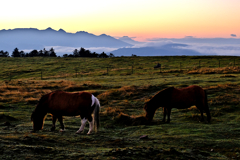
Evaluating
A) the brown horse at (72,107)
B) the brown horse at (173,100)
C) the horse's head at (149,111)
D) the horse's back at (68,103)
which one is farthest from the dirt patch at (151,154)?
the brown horse at (173,100)

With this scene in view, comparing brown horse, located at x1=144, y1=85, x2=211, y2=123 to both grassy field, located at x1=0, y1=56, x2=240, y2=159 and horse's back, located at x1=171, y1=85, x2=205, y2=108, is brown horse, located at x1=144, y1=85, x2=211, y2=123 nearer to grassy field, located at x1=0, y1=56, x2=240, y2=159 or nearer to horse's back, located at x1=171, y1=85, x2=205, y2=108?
horse's back, located at x1=171, y1=85, x2=205, y2=108

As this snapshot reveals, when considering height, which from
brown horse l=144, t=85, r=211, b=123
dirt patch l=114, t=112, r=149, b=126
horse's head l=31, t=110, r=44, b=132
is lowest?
dirt patch l=114, t=112, r=149, b=126

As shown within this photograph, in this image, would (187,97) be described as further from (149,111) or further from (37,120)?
(37,120)

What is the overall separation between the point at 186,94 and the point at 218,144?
5617 millimetres

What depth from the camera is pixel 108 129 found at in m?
13.6

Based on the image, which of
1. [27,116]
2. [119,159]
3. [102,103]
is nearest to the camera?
[119,159]

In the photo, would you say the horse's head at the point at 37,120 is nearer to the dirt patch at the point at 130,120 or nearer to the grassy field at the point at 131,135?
the grassy field at the point at 131,135

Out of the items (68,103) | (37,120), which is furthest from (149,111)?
(37,120)

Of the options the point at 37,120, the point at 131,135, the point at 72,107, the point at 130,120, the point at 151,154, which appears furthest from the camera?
the point at 130,120

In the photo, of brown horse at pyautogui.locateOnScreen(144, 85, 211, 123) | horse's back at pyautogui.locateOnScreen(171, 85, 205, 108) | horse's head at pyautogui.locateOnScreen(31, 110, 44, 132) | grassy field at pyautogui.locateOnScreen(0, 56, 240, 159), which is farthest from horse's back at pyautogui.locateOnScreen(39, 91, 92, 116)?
horse's back at pyautogui.locateOnScreen(171, 85, 205, 108)

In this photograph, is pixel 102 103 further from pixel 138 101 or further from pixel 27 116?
pixel 27 116

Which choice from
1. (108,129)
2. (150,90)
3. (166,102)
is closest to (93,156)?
(108,129)

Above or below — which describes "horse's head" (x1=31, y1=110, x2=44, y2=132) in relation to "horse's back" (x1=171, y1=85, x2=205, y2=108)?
below

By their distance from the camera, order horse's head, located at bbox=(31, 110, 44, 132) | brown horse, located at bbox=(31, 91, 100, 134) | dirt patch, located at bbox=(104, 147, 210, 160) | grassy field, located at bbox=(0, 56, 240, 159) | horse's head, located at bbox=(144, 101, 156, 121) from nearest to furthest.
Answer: dirt patch, located at bbox=(104, 147, 210, 160) → grassy field, located at bbox=(0, 56, 240, 159) → brown horse, located at bbox=(31, 91, 100, 134) → horse's head, located at bbox=(31, 110, 44, 132) → horse's head, located at bbox=(144, 101, 156, 121)
